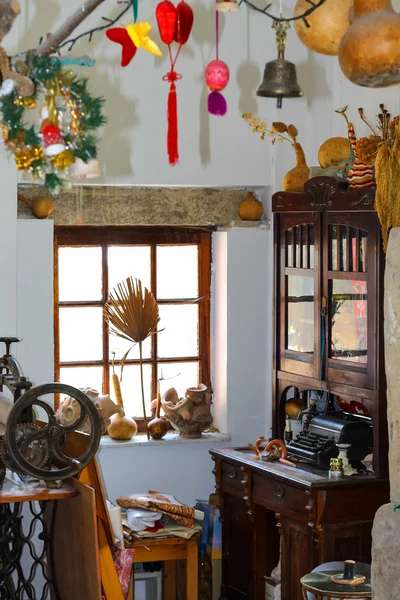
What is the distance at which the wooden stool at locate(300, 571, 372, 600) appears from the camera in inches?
149

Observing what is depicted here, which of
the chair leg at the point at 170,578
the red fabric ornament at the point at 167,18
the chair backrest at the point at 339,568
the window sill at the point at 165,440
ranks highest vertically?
the red fabric ornament at the point at 167,18

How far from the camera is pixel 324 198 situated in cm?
484

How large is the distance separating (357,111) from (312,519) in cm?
219

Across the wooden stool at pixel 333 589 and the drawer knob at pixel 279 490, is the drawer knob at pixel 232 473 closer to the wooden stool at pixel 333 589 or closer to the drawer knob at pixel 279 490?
the drawer knob at pixel 279 490

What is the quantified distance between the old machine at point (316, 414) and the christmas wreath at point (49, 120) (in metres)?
2.47

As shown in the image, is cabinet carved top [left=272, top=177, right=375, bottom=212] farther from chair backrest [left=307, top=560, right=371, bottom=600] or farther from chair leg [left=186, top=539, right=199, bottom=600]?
chair leg [left=186, top=539, right=199, bottom=600]

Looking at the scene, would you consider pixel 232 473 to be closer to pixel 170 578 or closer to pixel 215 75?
pixel 170 578

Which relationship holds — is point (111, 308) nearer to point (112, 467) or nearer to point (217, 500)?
point (112, 467)

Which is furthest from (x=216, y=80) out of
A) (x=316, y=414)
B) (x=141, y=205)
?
(x=141, y=205)

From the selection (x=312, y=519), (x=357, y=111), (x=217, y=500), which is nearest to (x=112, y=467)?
(x=217, y=500)

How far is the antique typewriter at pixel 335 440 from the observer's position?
4766 mm

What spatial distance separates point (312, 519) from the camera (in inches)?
178

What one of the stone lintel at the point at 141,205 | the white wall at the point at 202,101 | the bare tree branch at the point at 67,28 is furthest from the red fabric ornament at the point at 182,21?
the stone lintel at the point at 141,205

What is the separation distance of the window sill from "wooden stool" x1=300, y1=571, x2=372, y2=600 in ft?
6.11
